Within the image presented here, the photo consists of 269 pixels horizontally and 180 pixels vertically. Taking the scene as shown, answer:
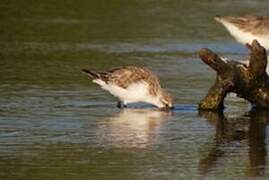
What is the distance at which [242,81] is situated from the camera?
52.5 feet

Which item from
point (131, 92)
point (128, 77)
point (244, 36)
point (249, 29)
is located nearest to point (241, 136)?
point (131, 92)

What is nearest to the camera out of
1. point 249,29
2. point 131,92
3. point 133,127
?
point 133,127

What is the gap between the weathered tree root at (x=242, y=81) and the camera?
15812 mm

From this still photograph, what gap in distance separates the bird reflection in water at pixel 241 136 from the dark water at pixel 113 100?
0.04 ft

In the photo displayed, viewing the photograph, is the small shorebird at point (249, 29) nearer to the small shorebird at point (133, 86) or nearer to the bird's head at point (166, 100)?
the small shorebird at point (133, 86)

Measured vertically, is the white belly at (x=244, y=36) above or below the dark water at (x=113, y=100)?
above

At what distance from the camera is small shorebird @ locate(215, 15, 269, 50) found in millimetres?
20938

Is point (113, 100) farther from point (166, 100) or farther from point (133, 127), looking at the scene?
point (133, 127)

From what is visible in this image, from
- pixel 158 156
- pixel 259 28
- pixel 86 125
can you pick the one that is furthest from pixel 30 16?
pixel 158 156

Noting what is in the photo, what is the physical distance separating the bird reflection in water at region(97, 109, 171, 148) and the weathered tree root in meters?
0.63

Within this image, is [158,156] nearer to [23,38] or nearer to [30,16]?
[23,38]

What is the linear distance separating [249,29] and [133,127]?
6.71m

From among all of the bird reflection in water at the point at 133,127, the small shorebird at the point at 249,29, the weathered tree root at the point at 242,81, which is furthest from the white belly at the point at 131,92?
the small shorebird at the point at 249,29

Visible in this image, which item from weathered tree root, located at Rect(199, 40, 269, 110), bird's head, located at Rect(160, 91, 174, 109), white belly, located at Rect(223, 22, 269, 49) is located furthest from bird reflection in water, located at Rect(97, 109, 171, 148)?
white belly, located at Rect(223, 22, 269, 49)
